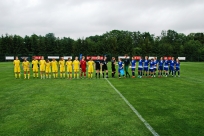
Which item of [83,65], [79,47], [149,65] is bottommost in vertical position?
[149,65]

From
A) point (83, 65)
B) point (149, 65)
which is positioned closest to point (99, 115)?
point (83, 65)

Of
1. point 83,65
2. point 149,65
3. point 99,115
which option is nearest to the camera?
point 99,115

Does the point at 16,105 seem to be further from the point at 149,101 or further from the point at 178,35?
the point at 178,35

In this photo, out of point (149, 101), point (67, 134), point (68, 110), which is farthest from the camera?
point (149, 101)

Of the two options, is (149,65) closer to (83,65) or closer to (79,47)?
(83,65)

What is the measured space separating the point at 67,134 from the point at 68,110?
7.83 feet

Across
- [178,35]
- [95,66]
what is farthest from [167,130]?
[178,35]

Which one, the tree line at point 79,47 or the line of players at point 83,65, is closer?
the line of players at point 83,65

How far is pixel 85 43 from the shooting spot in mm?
68938

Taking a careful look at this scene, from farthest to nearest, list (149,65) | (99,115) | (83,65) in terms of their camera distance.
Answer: (149,65)
(83,65)
(99,115)

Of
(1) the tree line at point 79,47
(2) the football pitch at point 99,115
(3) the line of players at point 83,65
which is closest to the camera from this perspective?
(2) the football pitch at point 99,115

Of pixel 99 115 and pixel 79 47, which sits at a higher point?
pixel 79 47

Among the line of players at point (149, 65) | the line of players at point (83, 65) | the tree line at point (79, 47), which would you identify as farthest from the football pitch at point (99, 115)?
the tree line at point (79, 47)

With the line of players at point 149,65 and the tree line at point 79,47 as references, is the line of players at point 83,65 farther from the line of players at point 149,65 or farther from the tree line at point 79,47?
the tree line at point 79,47
